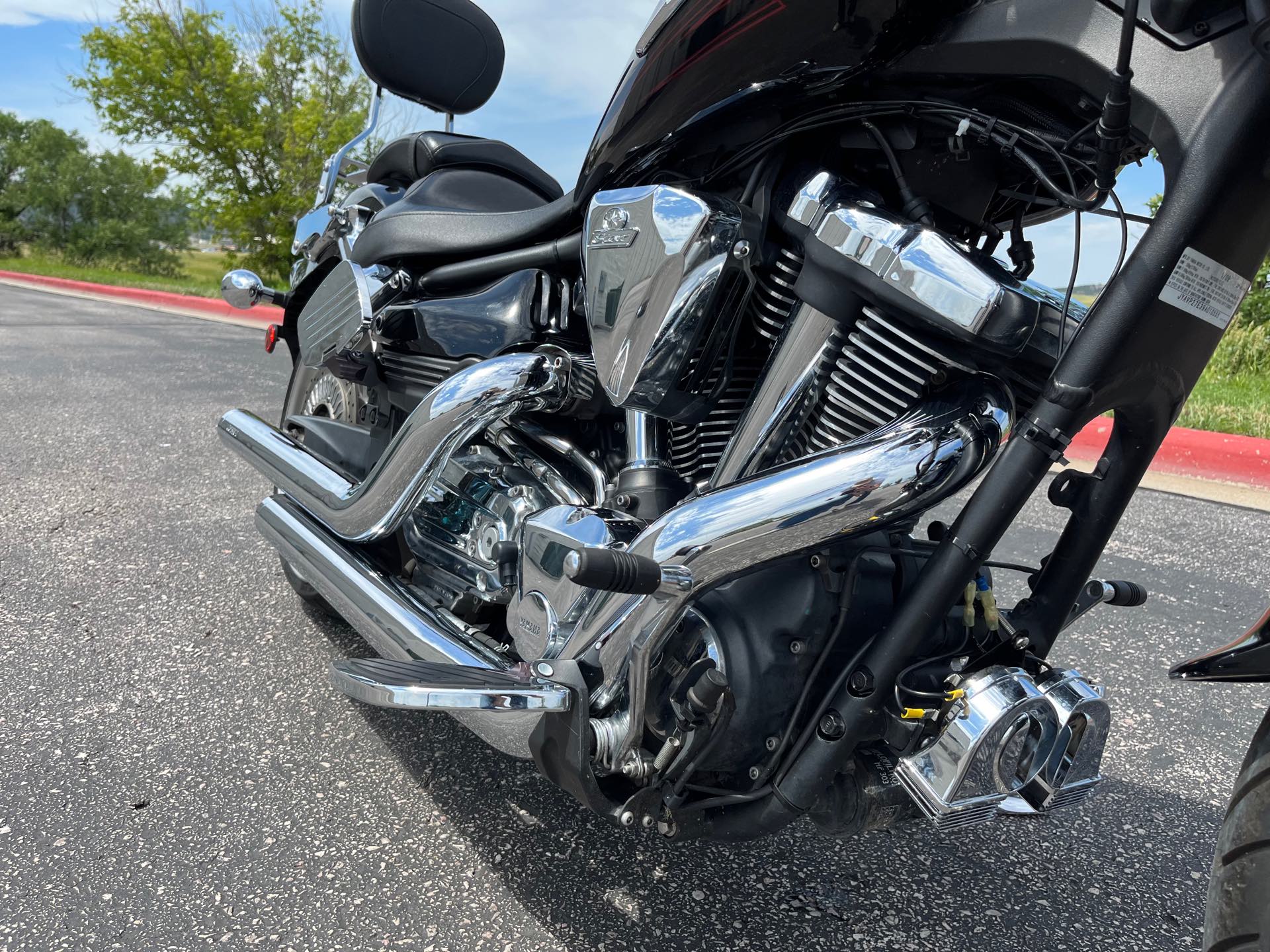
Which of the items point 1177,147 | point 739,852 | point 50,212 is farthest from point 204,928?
point 50,212

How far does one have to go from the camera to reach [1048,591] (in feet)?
4.72

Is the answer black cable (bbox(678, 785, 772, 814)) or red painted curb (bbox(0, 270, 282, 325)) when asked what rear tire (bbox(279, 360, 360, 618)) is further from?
red painted curb (bbox(0, 270, 282, 325))

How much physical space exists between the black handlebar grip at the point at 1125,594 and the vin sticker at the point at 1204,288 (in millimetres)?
512

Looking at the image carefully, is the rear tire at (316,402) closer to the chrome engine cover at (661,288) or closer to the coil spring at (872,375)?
the chrome engine cover at (661,288)

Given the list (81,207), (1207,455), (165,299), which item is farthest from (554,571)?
(81,207)

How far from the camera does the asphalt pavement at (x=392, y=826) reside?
1702 mm

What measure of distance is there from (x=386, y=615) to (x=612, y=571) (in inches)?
30.8

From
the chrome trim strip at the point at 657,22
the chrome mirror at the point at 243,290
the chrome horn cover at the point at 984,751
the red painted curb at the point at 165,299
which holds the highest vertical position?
the chrome trim strip at the point at 657,22

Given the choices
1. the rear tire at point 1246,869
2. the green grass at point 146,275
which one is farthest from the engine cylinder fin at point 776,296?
the green grass at point 146,275

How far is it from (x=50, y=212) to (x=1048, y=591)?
1466 inches

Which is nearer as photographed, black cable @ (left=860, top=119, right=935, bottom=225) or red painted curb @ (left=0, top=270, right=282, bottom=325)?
black cable @ (left=860, top=119, right=935, bottom=225)

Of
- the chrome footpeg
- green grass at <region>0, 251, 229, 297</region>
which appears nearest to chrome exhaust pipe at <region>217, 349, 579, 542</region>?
the chrome footpeg

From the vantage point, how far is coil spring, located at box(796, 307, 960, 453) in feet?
4.14

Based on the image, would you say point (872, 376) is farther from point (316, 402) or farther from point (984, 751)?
point (316, 402)
